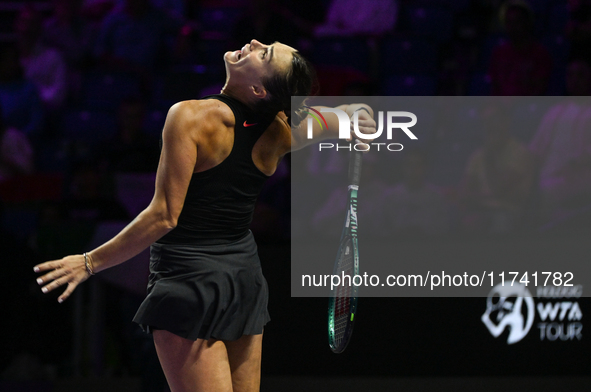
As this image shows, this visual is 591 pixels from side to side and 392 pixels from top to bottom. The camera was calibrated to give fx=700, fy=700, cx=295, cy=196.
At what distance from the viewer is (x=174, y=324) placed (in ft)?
6.00

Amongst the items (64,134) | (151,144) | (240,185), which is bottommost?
(240,185)

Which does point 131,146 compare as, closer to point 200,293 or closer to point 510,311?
point 510,311

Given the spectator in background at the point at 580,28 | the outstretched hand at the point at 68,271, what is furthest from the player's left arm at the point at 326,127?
the spectator in background at the point at 580,28

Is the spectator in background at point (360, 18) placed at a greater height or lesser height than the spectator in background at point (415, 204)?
greater

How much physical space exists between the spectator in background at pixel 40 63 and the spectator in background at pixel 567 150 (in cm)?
372

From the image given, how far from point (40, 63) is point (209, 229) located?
4416 mm

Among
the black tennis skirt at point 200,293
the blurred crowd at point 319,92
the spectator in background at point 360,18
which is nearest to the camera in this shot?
the black tennis skirt at point 200,293

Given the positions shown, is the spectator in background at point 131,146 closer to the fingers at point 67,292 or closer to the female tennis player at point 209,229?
the female tennis player at point 209,229

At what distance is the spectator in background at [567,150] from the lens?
11.9ft

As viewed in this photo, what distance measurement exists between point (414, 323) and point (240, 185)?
1.91 metres

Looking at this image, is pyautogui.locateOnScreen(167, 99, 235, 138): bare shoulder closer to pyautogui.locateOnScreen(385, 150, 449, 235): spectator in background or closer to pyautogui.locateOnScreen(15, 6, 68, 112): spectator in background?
pyautogui.locateOnScreen(385, 150, 449, 235): spectator in background

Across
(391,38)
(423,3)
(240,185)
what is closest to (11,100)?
(391,38)

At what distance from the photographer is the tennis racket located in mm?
2227

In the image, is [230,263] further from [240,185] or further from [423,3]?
[423,3]
